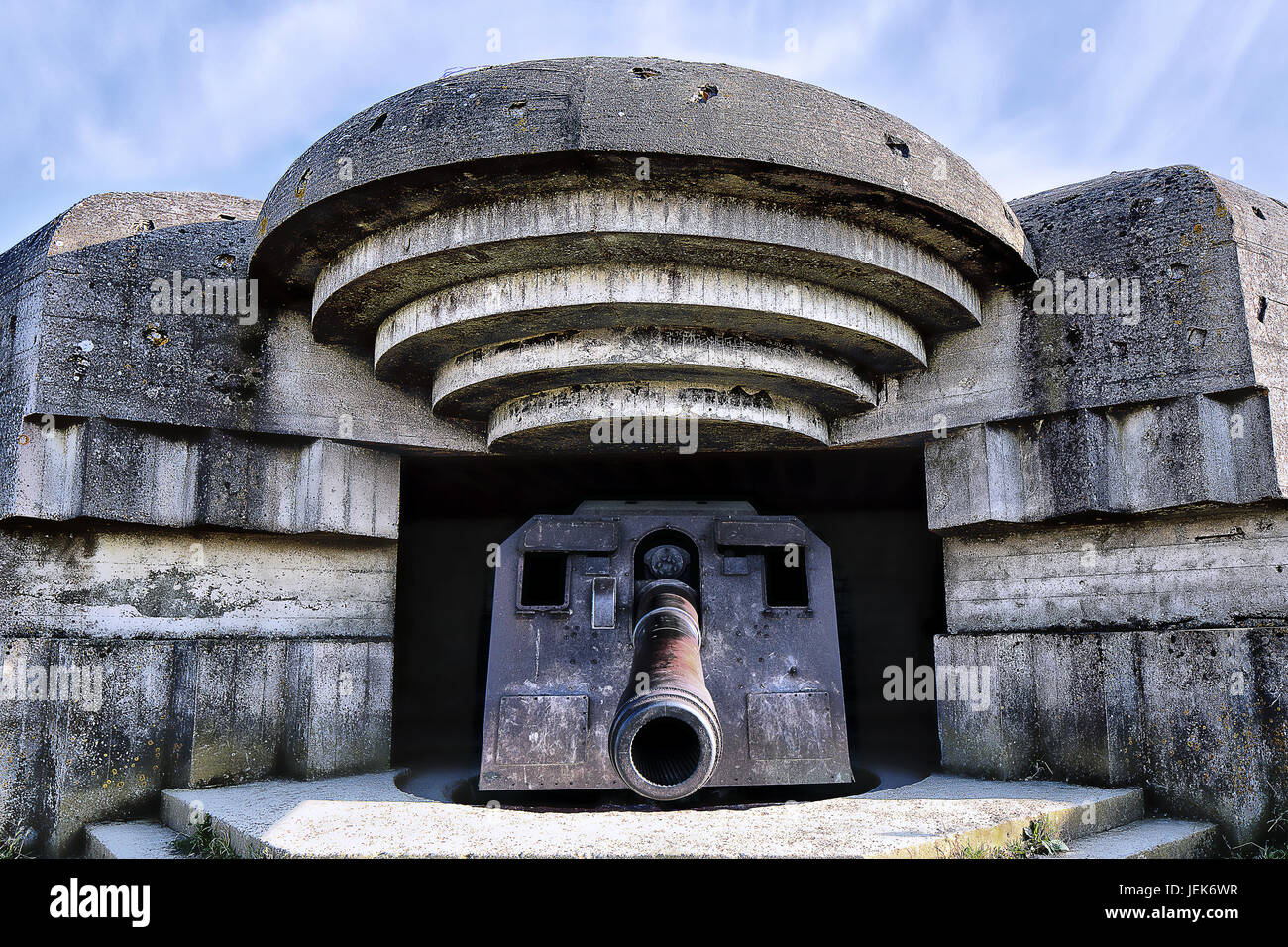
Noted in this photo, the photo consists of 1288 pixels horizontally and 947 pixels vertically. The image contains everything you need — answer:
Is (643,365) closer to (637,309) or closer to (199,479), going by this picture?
(637,309)

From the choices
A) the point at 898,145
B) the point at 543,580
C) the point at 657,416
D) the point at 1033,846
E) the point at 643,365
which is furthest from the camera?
the point at 543,580

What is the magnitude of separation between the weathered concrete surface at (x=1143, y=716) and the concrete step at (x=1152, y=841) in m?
0.17

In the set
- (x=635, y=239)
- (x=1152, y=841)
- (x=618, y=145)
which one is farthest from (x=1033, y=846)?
(x=618, y=145)

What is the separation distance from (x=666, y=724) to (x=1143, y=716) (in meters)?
2.71

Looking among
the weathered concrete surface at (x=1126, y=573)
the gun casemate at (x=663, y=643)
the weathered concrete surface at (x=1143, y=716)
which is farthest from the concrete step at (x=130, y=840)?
the weathered concrete surface at (x=1126, y=573)

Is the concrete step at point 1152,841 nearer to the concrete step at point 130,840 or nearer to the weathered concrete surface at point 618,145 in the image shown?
the weathered concrete surface at point 618,145

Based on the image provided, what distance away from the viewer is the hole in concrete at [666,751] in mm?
3635

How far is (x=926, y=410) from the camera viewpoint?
19.3 feet

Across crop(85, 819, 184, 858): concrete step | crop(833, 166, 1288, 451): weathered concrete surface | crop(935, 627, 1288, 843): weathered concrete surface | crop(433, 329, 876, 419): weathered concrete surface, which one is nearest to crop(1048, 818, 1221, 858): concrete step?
crop(935, 627, 1288, 843): weathered concrete surface

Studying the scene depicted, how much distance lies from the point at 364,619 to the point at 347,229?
2567mm

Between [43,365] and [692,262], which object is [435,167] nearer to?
[692,262]

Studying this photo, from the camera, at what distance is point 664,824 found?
12.5 feet

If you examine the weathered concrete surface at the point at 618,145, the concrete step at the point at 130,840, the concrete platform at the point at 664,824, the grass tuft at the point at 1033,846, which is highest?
the weathered concrete surface at the point at 618,145

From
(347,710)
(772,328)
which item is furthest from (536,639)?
(772,328)
